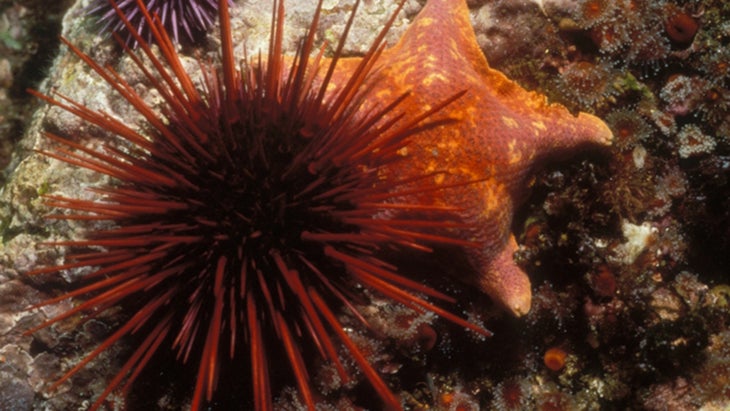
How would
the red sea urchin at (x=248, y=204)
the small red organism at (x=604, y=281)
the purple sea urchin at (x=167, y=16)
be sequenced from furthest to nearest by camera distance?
1. the small red organism at (x=604, y=281)
2. the purple sea urchin at (x=167, y=16)
3. the red sea urchin at (x=248, y=204)

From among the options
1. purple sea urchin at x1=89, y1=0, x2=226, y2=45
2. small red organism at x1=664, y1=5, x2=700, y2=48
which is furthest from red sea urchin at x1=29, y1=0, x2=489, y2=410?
small red organism at x1=664, y1=5, x2=700, y2=48

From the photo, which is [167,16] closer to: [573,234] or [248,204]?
[248,204]

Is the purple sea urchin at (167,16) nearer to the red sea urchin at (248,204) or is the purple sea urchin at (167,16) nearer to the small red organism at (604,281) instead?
the red sea urchin at (248,204)

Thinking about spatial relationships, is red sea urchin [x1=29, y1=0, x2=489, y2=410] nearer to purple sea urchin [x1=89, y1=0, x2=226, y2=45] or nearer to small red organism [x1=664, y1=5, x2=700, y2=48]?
purple sea urchin [x1=89, y1=0, x2=226, y2=45]

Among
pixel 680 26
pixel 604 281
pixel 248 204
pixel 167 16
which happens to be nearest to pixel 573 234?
pixel 604 281

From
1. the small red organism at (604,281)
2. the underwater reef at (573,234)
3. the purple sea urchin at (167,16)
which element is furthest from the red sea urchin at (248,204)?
the small red organism at (604,281)
